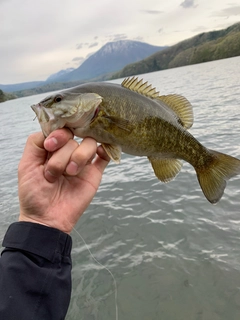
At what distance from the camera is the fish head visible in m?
2.71

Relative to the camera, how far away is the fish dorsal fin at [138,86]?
3.32 metres

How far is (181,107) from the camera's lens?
361 centimetres

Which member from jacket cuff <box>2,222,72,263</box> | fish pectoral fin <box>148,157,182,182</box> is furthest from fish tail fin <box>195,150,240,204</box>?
jacket cuff <box>2,222,72,263</box>

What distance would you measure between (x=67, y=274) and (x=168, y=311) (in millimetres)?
3410

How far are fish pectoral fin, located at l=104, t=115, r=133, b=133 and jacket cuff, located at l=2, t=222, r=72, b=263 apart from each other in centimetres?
124

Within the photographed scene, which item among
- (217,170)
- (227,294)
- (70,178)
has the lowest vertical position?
(227,294)

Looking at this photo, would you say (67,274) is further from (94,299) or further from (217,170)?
(94,299)

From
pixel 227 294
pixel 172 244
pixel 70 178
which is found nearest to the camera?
pixel 70 178

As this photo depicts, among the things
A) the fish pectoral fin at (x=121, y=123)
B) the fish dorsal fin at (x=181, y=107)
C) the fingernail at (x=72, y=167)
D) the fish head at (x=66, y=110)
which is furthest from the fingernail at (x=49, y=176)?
the fish dorsal fin at (x=181, y=107)

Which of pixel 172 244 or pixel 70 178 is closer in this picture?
pixel 70 178

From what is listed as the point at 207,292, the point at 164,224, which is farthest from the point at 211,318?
the point at 164,224

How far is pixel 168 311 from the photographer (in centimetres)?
526

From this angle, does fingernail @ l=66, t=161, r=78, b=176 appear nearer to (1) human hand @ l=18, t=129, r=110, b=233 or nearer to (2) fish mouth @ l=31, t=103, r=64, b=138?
(1) human hand @ l=18, t=129, r=110, b=233

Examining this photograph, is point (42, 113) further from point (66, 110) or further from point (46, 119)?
point (66, 110)
